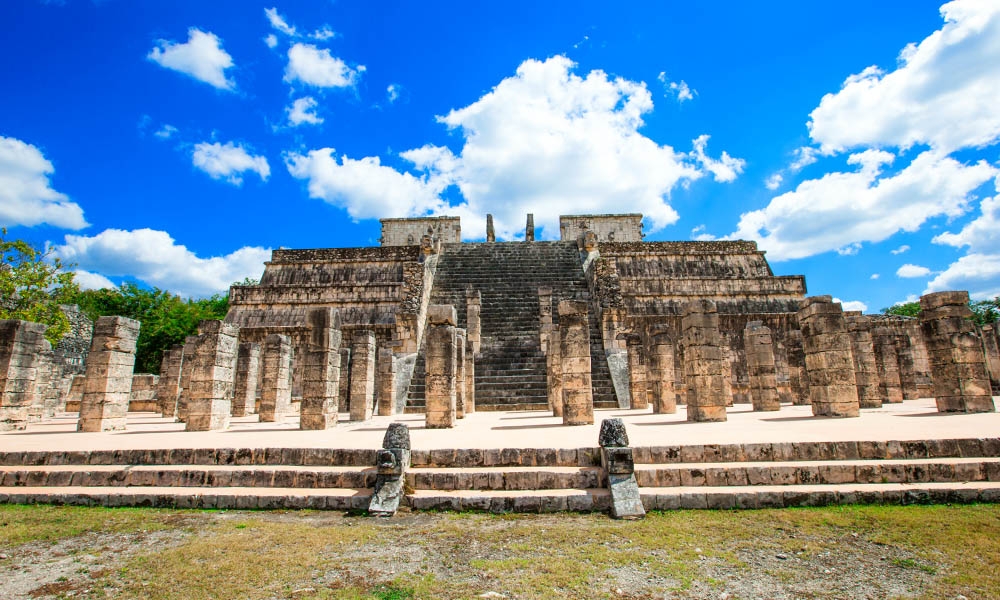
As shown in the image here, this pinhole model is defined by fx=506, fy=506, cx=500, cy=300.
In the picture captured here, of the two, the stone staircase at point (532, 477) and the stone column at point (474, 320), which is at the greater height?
the stone column at point (474, 320)

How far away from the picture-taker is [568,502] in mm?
5703

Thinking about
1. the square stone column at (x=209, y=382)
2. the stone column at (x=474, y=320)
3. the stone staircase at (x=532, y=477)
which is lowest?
the stone staircase at (x=532, y=477)

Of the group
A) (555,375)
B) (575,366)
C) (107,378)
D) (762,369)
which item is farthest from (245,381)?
(762,369)

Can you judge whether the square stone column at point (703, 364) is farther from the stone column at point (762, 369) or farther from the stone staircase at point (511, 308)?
the stone staircase at point (511, 308)

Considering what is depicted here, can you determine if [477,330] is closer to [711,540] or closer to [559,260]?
[559,260]

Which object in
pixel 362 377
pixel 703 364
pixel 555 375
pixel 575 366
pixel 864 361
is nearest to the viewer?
pixel 575 366

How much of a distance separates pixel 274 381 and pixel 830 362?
47.2 ft

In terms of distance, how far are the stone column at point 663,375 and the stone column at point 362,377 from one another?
306 inches

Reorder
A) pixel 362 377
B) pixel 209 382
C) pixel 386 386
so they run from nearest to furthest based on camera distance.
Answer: pixel 209 382, pixel 362 377, pixel 386 386

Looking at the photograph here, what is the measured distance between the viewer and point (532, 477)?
20.4 feet

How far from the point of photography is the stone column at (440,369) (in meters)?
10.7

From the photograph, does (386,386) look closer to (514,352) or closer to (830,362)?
(514,352)

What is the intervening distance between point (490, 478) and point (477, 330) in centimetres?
1280

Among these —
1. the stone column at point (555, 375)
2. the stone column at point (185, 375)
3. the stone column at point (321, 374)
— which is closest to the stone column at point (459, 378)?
the stone column at point (555, 375)
